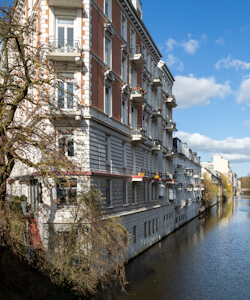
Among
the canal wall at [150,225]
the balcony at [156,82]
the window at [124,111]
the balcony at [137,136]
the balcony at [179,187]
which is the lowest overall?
the canal wall at [150,225]

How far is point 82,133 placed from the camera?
750 inches

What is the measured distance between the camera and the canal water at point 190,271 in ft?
62.3

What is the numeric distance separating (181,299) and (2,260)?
10.0 metres

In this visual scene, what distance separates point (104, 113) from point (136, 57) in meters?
8.58

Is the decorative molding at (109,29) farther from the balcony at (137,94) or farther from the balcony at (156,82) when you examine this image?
the balcony at (156,82)

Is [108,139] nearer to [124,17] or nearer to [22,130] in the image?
[22,130]

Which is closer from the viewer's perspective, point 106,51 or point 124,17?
point 106,51

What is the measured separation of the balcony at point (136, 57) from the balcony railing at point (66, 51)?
30.5 feet

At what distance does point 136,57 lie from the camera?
2781 cm

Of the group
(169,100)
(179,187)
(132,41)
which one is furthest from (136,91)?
(179,187)

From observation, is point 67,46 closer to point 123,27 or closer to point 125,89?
point 125,89

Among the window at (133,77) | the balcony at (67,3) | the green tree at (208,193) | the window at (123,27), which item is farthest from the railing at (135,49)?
the green tree at (208,193)

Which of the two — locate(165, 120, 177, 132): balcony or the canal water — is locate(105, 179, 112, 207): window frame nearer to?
the canal water

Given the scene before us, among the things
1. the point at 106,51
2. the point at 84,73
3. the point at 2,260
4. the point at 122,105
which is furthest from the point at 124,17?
the point at 2,260
